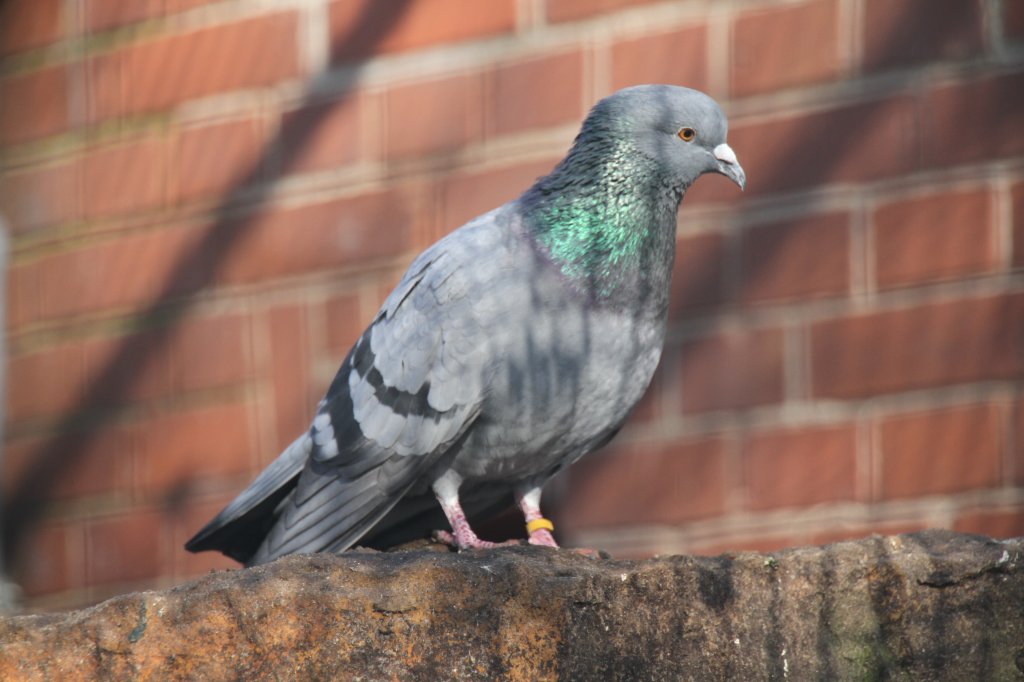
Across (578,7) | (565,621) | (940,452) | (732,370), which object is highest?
(578,7)

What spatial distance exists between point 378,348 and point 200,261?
4.96 feet

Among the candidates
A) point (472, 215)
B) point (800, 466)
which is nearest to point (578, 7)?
point (472, 215)

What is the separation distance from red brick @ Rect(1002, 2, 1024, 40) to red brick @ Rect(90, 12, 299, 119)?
194 centimetres

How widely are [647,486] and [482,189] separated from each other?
910mm

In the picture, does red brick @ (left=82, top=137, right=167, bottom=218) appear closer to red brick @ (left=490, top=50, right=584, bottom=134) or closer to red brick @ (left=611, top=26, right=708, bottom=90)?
red brick @ (left=490, top=50, right=584, bottom=134)

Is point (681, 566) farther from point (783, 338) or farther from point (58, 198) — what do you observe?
point (58, 198)

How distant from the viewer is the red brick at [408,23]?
414 cm

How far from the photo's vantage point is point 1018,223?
11.4 feet

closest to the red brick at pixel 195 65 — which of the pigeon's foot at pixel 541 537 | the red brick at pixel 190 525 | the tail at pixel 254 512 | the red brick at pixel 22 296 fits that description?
the red brick at pixel 22 296

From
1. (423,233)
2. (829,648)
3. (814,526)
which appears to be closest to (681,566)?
(829,648)

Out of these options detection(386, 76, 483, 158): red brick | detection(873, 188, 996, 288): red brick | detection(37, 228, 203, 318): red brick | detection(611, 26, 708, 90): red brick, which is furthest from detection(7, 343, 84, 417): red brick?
detection(873, 188, 996, 288): red brick

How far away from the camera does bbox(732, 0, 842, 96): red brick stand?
3.74m

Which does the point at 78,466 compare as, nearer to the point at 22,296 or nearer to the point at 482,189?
the point at 22,296

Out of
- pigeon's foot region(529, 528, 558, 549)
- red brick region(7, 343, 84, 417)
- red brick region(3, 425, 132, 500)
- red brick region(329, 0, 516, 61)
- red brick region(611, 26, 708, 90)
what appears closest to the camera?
pigeon's foot region(529, 528, 558, 549)
